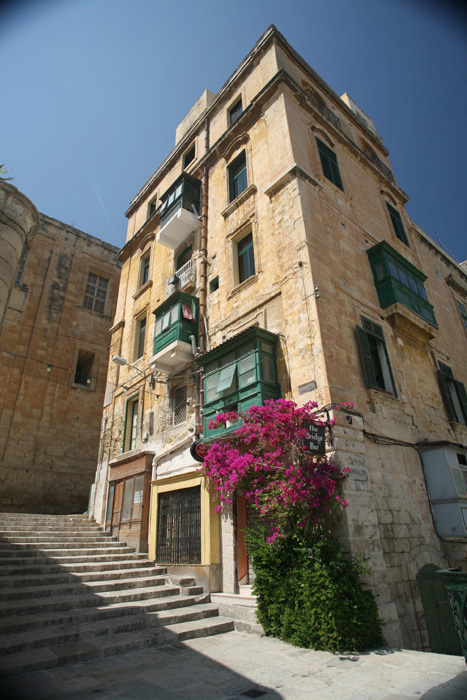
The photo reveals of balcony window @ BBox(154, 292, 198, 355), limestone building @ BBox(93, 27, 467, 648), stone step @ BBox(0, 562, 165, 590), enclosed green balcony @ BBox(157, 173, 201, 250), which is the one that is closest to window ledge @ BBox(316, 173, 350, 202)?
limestone building @ BBox(93, 27, 467, 648)

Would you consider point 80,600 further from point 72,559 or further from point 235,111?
point 235,111

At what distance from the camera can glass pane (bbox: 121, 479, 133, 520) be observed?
12.2 m

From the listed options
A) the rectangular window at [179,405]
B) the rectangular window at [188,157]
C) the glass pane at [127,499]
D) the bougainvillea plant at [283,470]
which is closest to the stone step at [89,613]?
the bougainvillea plant at [283,470]

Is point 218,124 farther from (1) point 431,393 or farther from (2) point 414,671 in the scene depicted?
(2) point 414,671

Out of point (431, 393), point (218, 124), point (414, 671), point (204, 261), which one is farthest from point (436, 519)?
point (218, 124)

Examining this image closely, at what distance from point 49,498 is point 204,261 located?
38.6ft

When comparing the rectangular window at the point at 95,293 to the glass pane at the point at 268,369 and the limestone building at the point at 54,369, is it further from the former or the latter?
the glass pane at the point at 268,369

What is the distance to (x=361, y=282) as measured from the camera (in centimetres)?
1117

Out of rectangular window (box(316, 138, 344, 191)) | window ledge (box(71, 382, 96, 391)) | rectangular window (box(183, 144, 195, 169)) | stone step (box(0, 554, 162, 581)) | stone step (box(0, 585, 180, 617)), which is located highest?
rectangular window (box(183, 144, 195, 169))

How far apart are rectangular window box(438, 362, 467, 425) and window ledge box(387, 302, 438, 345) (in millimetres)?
1396

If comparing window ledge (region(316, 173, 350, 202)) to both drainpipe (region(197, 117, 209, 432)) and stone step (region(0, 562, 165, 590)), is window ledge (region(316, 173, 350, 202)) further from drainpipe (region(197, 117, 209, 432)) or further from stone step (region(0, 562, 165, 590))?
stone step (region(0, 562, 165, 590))

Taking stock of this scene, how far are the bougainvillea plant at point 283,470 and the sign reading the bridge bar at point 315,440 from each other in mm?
65

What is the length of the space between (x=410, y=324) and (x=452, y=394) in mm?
3509

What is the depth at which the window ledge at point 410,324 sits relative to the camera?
11.2 m
